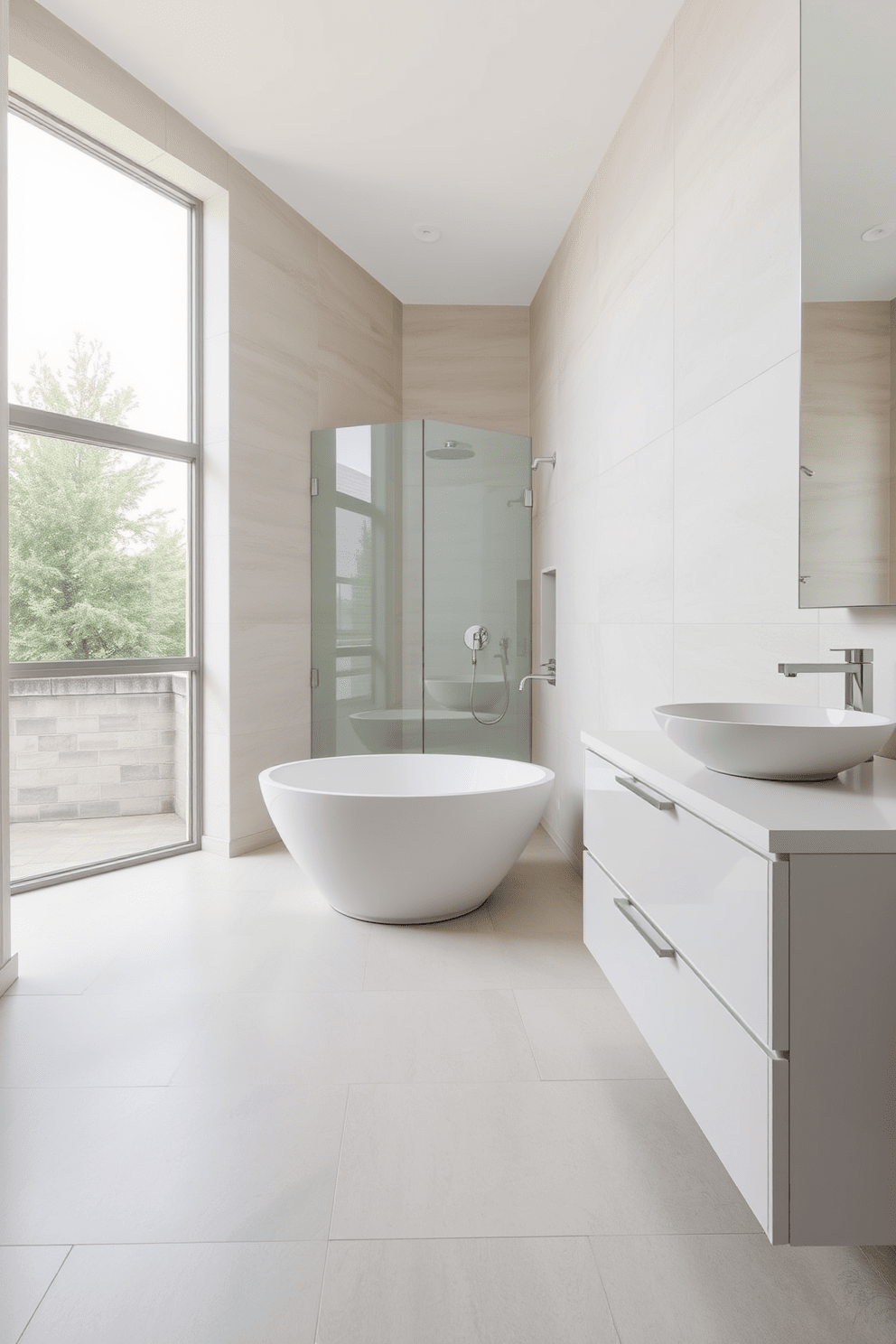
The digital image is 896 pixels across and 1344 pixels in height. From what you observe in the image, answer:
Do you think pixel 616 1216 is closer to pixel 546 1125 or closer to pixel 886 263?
pixel 546 1125

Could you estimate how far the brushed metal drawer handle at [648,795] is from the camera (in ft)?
4.18

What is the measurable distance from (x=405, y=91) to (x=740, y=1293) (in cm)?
343

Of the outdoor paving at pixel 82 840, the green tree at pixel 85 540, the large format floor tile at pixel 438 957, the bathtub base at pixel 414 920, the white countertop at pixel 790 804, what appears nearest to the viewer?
the white countertop at pixel 790 804

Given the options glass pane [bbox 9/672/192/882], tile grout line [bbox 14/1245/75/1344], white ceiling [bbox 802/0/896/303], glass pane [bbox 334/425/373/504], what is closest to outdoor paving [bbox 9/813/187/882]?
glass pane [bbox 9/672/192/882]

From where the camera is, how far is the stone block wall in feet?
9.38

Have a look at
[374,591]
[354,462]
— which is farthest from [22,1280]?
[354,462]

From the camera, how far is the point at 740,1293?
1.18 metres

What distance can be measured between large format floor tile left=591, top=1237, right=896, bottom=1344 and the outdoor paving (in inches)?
95.6

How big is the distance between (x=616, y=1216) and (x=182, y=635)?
278 cm

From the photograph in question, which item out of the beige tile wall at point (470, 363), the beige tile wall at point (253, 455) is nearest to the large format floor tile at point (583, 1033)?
the beige tile wall at point (253, 455)

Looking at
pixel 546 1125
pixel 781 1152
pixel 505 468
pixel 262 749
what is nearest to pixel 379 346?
pixel 505 468

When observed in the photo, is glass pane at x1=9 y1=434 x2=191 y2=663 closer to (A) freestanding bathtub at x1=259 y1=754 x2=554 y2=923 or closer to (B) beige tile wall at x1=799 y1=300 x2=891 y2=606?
(A) freestanding bathtub at x1=259 y1=754 x2=554 y2=923

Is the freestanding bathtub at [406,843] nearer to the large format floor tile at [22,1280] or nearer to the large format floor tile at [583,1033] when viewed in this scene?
the large format floor tile at [583,1033]

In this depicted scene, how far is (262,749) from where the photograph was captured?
363 centimetres
